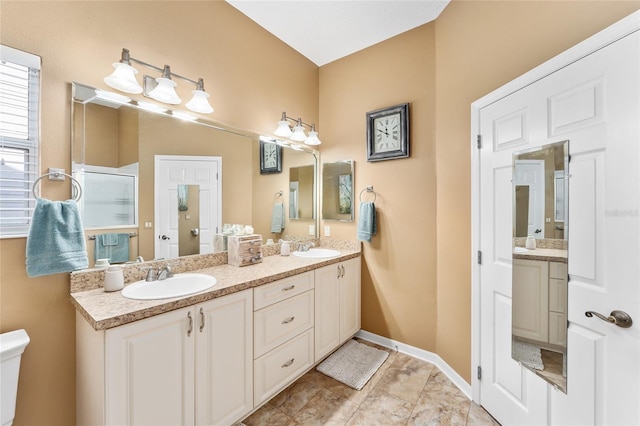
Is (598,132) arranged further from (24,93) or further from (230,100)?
(24,93)

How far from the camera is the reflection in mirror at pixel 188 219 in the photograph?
1825 mm

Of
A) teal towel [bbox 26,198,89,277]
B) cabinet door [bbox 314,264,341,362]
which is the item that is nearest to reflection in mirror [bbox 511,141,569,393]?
cabinet door [bbox 314,264,341,362]

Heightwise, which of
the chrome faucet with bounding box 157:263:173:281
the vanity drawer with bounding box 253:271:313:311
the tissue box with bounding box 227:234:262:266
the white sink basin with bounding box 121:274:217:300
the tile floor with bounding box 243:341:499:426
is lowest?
the tile floor with bounding box 243:341:499:426

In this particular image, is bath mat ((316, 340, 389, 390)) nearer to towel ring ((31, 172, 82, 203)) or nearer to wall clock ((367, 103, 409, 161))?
wall clock ((367, 103, 409, 161))

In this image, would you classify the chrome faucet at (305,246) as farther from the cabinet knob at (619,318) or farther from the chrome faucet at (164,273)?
the cabinet knob at (619,318)

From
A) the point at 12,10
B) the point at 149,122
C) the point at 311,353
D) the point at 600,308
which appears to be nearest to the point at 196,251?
the point at 149,122

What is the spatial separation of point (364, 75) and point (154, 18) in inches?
71.9

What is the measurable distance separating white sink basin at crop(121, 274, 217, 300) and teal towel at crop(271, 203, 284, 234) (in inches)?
37.2

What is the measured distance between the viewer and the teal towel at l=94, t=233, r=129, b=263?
1.46 metres

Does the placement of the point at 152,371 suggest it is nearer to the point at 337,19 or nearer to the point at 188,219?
the point at 188,219

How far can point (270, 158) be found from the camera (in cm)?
246

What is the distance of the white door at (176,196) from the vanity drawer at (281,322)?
0.68 meters

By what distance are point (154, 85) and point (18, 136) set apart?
726 millimetres

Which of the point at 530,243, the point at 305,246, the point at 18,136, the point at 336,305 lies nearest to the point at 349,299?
the point at 336,305
